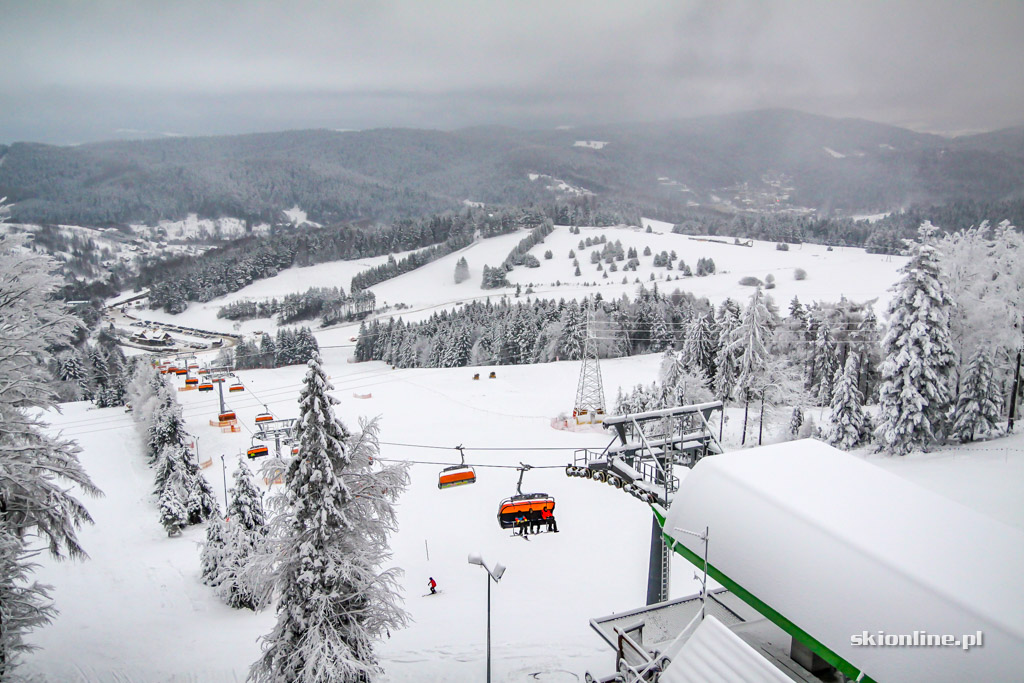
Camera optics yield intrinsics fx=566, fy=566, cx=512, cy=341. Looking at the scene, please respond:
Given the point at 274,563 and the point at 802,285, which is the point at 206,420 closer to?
the point at 274,563

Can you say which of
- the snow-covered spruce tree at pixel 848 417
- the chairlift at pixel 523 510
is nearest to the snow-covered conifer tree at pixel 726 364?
the snow-covered spruce tree at pixel 848 417

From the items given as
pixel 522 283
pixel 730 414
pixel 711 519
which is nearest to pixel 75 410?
pixel 730 414

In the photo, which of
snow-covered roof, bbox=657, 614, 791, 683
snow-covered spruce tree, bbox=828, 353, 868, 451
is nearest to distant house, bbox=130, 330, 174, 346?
snow-covered spruce tree, bbox=828, 353, 868, 451

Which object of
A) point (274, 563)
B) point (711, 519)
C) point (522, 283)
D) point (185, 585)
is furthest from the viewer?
point (522, 283)

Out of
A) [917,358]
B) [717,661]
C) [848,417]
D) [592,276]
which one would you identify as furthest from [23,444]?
[592,276]

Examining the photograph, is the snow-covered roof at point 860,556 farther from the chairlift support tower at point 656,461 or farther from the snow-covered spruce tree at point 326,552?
the snow-covered spruce tree at point 326,552

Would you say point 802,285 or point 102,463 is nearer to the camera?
point 102,463

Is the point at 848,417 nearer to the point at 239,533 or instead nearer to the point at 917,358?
the point at 917,358
